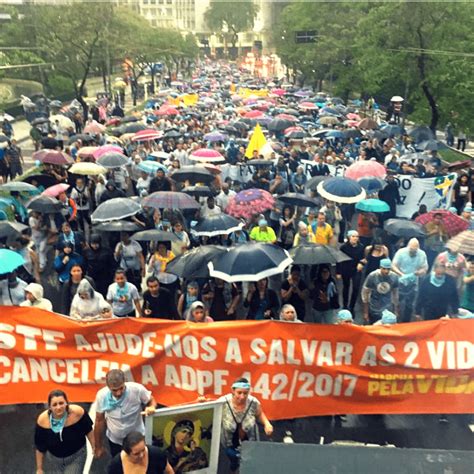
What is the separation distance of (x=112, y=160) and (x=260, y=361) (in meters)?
9.51

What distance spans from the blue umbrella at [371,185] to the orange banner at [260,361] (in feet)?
22.2

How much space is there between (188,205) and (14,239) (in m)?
3.03

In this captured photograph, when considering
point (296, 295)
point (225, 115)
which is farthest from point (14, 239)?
point (225, 115)

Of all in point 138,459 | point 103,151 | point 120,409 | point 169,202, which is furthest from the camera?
point 103,151

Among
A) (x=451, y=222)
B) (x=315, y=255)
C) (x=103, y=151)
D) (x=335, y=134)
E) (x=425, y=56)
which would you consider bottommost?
(x=335, y=134)

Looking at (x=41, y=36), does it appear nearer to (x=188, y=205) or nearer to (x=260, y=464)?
(x=188, y=205)

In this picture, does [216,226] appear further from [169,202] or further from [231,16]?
[231,16]

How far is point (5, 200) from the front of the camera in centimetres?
1135

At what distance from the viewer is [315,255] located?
7.92 metres

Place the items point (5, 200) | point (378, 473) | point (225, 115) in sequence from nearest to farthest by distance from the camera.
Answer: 1. point (378, 473)
2. point (5, 200)
3. point (225, 115)

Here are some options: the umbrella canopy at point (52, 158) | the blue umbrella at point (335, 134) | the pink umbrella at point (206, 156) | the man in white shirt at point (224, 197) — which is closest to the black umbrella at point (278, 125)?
the blue umbrella at point (335, 134)

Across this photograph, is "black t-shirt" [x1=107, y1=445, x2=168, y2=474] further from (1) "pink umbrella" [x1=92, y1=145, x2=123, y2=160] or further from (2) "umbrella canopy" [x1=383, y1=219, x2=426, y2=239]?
(1) "pink umbrella" [x1=92, y1=145, x2=123, y2=160]

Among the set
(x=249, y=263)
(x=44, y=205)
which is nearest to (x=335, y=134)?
(x=44, y=205)

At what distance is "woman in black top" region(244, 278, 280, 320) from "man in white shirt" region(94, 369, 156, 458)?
2454mm
